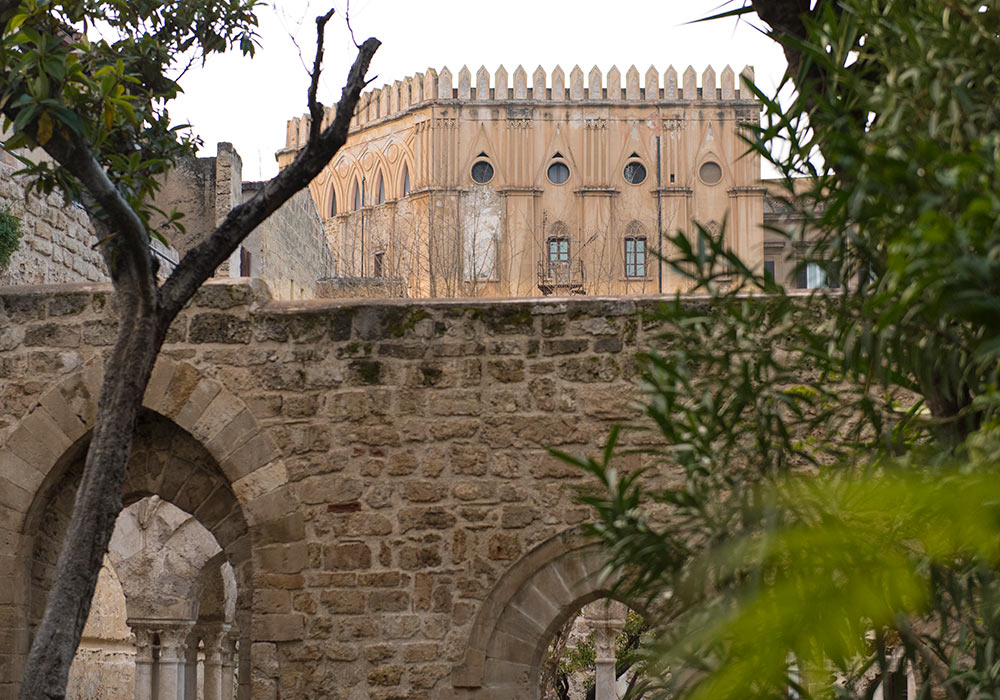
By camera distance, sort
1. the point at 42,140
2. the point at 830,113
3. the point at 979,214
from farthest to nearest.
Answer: the point at 42,140, the point at 830,113, the point at 979,214

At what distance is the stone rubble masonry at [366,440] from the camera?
6750mm

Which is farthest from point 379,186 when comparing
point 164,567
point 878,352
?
point 878,352

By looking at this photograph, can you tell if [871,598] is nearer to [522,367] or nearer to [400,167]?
[522,367]

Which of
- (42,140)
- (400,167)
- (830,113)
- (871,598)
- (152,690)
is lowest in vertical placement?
(152,690)

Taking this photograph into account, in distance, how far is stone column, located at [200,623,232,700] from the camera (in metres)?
11.5

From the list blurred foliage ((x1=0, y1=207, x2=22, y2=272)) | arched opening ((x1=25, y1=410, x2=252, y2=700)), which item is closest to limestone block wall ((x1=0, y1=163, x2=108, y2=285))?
blurred foliage ((x1=0, y1=207, x2=22, y2=272))

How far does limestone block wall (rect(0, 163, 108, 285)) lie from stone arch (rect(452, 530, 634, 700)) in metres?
3.64

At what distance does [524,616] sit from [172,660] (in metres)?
5.03

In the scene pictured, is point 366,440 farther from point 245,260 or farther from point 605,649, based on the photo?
point 245,260

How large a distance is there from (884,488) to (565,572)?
5.18 m

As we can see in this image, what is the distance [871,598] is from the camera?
1700 mm

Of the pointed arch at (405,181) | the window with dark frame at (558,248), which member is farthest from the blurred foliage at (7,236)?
the pointed arch at (405,181)

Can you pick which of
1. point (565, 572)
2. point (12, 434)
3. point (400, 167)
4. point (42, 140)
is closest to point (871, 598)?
point (42, 140)

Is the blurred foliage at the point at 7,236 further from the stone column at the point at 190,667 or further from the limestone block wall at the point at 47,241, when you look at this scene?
the stone column at the point at 190,667
